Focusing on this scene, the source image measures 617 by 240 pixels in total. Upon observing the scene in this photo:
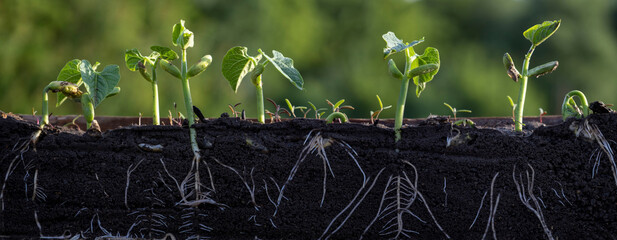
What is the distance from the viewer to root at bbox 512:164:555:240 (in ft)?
2.61

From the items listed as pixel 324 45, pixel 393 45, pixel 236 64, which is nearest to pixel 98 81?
pixel 236 64

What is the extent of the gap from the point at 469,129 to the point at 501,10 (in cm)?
571

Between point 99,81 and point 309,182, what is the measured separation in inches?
16.1

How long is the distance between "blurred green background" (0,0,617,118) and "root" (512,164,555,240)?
3.11 m

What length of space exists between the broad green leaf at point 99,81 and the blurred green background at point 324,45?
2.87 metres

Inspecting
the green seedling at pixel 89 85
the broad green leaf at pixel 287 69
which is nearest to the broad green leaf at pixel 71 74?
the green seedling at pixel 89 85

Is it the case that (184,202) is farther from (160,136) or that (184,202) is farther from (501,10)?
(501,10)

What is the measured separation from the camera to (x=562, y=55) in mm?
5781

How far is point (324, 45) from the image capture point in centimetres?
525

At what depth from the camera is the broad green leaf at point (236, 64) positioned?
2.88 feet

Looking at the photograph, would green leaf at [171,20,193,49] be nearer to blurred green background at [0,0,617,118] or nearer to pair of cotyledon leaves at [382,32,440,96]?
pair of cotyledon leaves at [382,32,440,96]

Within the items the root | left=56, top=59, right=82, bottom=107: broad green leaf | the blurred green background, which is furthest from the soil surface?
the blurred green background

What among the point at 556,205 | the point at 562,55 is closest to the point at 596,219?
the point at 556,205

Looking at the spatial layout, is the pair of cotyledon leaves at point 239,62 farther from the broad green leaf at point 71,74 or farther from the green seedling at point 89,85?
the broad green leaf at point 71,74
